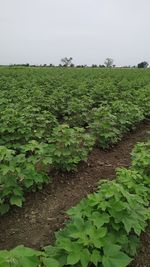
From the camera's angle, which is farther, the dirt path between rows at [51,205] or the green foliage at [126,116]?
the green foliage at [126,116]

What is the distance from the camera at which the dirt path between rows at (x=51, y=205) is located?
11.7 ft

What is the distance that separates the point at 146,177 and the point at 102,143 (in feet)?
7.37

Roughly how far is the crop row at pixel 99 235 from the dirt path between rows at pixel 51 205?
1.47 ft

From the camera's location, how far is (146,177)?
3967 millimetres

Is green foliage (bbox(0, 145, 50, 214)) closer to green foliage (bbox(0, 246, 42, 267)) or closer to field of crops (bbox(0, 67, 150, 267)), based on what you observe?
field of crops (bbox(0, 67, 150, 267))

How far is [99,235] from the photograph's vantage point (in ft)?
8.39

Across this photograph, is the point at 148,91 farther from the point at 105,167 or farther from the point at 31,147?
the point at 31,147

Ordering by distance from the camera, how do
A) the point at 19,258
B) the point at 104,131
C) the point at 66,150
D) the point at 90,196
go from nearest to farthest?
the point at 19,258
the point at 90,196
the point at 66,150
the point at 104,131

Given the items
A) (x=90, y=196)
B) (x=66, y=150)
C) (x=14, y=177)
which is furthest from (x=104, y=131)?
(x=90, y=196)

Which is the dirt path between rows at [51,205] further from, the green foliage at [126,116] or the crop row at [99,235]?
the green foliage at [126,116]

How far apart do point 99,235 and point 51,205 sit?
1.66 m

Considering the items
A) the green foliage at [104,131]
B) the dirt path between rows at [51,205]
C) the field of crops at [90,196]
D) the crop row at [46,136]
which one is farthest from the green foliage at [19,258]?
the green foliage at [104,131]

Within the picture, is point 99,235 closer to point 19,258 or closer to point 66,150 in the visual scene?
point 19,258

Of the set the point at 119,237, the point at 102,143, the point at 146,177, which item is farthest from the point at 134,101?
the point at 119,237
